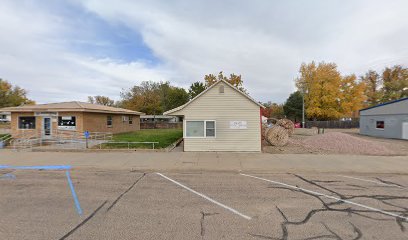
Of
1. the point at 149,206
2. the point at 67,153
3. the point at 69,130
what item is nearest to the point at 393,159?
the point at 149,206

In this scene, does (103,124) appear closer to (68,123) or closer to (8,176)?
(68,123)

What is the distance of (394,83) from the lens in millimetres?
46031

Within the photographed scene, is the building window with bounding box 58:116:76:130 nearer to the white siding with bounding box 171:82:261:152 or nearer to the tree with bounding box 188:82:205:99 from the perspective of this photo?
the white siding with bounding box 171:82:261:152

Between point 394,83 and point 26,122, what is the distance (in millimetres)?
61604

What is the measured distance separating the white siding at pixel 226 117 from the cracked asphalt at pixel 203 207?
517 centimetres

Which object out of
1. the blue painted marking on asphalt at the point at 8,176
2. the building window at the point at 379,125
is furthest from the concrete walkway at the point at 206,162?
the building window at the point at 379,125

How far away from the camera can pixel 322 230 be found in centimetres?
418

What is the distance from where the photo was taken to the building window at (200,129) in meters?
13.6

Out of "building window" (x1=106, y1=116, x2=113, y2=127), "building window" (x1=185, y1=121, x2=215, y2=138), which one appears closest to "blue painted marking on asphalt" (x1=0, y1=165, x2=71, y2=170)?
"building window" (x1=185, y1=121, x2=215, y2=138)

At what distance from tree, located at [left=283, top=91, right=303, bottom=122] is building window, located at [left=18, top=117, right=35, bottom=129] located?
50753 mm

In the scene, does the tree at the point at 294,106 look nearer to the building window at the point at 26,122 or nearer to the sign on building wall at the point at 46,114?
the sign on building wall at the point at 46,114

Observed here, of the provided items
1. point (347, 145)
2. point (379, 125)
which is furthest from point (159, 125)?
point (347, 145)

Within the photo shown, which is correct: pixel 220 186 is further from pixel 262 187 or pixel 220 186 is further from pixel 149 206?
pixel 149 206

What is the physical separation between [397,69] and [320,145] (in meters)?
50.6
